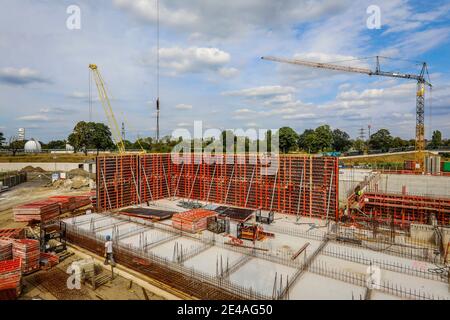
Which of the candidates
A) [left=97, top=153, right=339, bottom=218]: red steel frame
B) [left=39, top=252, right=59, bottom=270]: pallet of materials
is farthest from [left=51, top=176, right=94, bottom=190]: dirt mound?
[left=39, top=252, right=59, bottom=270]: pallet of materials

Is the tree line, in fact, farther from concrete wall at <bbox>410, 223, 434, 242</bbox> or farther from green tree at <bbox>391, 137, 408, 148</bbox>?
concrete wall at <bbox>410, 223, 434, 242</bbox>

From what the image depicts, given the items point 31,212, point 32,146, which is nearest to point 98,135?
point 32,146

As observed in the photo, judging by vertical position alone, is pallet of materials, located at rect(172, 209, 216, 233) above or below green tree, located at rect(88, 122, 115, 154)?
below

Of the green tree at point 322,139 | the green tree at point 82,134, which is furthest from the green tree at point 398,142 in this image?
the green tree at point 82,134

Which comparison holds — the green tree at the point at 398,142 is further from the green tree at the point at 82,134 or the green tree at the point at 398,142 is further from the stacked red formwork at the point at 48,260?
the stacked red formwork at the point at 48,260

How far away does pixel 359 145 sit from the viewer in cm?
9481

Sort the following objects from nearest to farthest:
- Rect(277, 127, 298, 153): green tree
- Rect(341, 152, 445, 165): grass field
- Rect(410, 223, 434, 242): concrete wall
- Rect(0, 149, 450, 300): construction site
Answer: Rect(0, 149, 450, 300): construction site, Rect(410, 223, 434, 242): concrete wall, Rect(341, 152, 445, 165): grass field, Rect(277, 127, 298, 153): green tree

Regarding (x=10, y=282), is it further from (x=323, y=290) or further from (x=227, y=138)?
(x=227, y=138)

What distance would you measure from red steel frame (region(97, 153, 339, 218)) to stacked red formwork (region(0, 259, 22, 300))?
10.9m

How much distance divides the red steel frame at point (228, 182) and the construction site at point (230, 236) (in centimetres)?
9

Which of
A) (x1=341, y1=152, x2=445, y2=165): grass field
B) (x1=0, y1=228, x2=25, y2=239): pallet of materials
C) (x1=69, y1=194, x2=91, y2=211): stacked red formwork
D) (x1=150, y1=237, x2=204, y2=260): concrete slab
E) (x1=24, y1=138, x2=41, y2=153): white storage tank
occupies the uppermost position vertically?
(x1=24, y1=138, x2=41, y2=153): white storage tank

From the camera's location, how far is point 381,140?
80.6 meters

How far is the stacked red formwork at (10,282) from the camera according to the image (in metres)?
9.38

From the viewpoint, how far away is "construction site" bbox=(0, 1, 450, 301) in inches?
386
